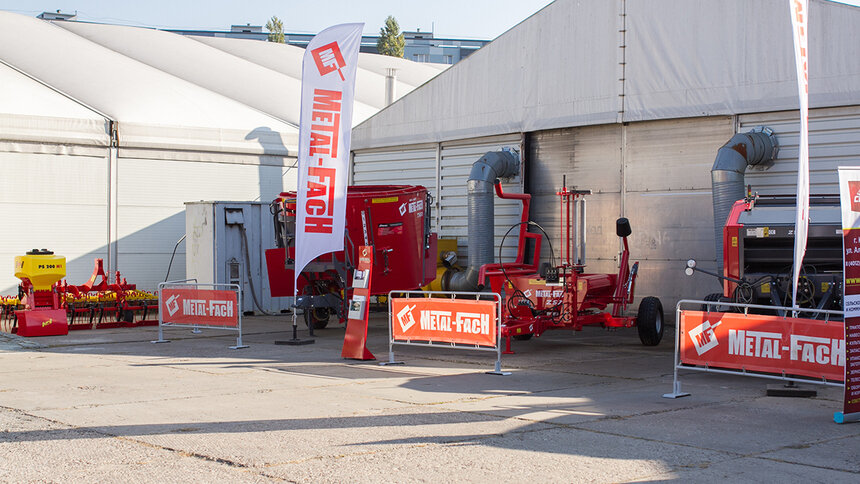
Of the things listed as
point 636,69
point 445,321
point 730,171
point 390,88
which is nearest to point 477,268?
point 636,69

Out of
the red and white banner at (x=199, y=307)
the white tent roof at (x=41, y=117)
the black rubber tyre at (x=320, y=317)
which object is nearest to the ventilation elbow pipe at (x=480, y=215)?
the black rubber tyre at (x=320, y=317)

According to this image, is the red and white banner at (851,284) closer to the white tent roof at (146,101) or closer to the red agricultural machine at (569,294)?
the red agricultural machine at (569,294)

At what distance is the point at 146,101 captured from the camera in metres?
23.2

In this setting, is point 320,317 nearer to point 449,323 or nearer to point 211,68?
point 449,323

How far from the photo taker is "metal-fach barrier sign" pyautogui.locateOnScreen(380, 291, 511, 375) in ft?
39.0

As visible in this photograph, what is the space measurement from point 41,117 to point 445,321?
1287 cm

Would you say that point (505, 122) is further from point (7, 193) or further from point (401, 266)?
point (7, 193)

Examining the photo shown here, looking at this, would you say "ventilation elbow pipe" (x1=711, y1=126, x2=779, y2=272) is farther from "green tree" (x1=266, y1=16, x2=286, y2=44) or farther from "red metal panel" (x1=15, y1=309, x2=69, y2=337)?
"green tree" (x1=266, y1=16, x2=286, y2=44)

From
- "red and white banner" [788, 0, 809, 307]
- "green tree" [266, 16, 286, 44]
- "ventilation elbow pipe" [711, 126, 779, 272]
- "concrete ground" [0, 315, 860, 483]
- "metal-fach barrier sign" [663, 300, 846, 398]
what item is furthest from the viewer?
"green tree" [266, 16, 286, 44]

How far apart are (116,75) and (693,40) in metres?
15.1

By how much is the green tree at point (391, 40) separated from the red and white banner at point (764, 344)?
316 ft

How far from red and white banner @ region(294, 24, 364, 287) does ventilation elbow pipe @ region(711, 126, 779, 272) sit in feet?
20.2

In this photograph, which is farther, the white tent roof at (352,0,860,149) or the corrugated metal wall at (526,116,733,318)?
the corrugated metal wall at (526,116,733,318)

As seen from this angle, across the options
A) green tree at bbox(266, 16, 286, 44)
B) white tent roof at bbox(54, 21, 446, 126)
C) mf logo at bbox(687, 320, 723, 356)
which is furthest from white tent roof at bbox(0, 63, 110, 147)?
green tree at bbox(266, 16, 286, 44)
